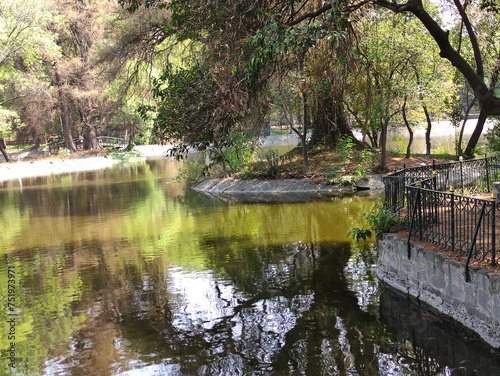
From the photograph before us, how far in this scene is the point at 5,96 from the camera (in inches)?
2062

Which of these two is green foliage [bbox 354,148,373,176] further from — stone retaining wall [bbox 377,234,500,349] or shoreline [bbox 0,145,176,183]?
shoreline [bbox 0,145,176,183]

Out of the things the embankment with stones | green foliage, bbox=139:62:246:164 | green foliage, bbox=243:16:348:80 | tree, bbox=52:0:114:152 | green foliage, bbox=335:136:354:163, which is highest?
tree, bbox=52:0:114:152

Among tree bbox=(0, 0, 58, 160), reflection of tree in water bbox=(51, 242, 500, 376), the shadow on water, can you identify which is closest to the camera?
the shadow on water

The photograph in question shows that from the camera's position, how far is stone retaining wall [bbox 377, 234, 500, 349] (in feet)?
24.4

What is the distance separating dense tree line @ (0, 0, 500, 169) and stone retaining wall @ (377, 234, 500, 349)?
3.61 metres

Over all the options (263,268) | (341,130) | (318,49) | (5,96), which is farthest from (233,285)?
(5,96)

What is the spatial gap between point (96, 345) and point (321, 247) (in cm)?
703

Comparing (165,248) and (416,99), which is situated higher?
(416,99)

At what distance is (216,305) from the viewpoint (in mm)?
10383

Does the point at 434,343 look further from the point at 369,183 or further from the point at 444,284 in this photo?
the point at 369,183

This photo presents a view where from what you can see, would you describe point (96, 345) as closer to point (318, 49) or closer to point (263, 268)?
point (263, 268)

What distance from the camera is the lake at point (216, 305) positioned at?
7871mm

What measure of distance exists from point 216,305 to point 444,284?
423 centimetres

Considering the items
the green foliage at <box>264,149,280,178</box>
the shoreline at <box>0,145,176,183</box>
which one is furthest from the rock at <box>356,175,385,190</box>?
the shoreline at <box>0,145,176,183</box>
